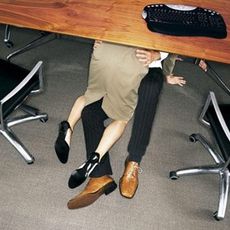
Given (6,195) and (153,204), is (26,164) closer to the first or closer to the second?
(6,195)

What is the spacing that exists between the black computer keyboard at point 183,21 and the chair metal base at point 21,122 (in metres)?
0.94

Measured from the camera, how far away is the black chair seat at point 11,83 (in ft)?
5.25

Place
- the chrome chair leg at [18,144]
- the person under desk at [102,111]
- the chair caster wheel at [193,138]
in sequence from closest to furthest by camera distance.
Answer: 1. the person under desk at [102,111]
2. the chrome chair leg at [18,144]
3. the chair caster wheel at [193,138]

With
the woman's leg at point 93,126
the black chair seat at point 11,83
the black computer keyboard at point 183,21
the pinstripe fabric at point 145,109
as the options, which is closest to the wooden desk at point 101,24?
the black computer keyboard at point 183,21

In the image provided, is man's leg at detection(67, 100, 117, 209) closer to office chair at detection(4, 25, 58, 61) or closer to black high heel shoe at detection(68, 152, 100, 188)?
black high heel shoe at detection(68, 152, 100, 188)

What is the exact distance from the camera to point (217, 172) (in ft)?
6.15

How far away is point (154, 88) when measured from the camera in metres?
1.55

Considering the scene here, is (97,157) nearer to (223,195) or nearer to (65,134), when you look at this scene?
(65,134)

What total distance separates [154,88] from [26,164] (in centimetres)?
82

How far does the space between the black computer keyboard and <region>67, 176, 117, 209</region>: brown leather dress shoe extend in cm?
77

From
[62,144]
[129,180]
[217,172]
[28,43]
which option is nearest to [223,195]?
[217,172]

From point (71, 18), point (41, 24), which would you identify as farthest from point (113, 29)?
point (41, 24)

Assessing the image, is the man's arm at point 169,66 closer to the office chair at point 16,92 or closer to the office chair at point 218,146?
the office chair at point 218,146

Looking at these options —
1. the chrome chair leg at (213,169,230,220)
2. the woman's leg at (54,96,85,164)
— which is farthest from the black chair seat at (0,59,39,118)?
the chrome chair leg at (213,169,230,220)
